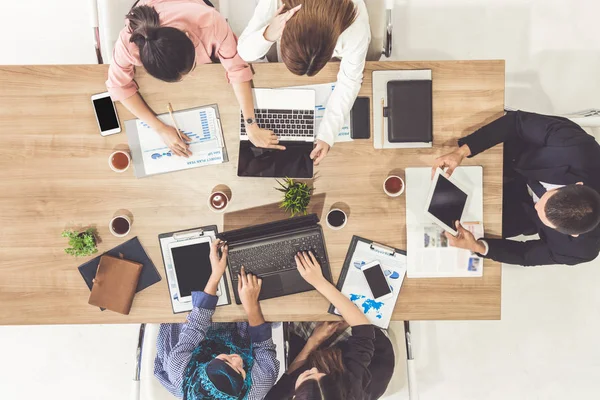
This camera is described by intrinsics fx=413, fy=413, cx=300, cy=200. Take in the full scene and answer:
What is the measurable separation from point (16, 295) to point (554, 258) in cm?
218

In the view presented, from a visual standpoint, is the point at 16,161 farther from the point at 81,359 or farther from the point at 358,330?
the point at 358,330

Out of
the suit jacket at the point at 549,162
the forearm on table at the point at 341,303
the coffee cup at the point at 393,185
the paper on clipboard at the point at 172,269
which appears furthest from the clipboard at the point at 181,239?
the suit jacket at the point at 549,162

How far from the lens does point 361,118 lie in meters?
1.63

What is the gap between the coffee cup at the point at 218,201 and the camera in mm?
1649

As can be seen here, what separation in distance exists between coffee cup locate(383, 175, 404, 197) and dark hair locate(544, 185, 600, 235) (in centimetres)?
52

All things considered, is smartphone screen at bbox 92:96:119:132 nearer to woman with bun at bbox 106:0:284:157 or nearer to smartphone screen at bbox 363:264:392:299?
woman with bun at bbox 106:0:284:157

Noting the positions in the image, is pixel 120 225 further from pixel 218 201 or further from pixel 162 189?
pixel 218 201

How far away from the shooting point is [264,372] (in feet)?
5.65

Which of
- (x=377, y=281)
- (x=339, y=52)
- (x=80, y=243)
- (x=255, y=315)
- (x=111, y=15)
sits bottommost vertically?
(x=255, y=315)

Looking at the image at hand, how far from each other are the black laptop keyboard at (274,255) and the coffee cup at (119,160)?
0.55 metres

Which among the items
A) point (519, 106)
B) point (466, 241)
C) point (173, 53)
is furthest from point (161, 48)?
point (519, 106)

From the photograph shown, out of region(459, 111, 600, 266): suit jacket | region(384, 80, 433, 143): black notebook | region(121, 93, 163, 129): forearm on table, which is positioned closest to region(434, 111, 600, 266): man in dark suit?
region(459, 111, 600, 266): suit jacket

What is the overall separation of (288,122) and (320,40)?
48 centimetres

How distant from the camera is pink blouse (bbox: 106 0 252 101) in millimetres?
1495
